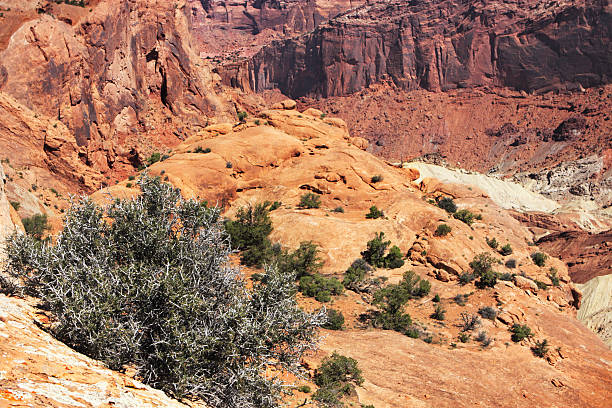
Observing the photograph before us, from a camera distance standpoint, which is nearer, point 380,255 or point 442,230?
point 380,255

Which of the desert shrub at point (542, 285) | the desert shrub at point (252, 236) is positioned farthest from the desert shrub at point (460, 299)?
the desert shrub at point (252, 236)

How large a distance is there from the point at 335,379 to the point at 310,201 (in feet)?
54.4

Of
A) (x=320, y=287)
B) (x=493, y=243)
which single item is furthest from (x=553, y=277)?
(x=320, y=287)

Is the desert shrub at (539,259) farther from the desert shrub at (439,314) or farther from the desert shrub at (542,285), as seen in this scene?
the desert shrub at (439,314)

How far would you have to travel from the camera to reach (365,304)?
64.2ft

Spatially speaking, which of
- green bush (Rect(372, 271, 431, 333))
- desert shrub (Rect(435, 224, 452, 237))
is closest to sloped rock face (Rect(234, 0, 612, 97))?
desert shrub (Rect(435, 224, 452, 237))

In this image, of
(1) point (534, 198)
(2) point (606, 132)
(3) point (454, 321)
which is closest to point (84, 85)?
(3) point (454, 321)

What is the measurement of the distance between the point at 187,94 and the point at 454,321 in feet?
157

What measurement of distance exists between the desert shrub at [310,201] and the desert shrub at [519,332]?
1403 cm

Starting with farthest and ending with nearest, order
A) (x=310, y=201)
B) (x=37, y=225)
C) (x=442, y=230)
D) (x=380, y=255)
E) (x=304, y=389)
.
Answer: (x=310, y=201) < (x=442, y=230) < (x=380, y=255) < (x=37, y=225) < (x=304, y=389)

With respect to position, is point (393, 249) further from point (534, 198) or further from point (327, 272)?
point (534, 198)

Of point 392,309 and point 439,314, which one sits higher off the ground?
point 392,309

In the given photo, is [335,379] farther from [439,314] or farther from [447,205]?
[447,205]

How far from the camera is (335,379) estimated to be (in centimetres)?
1209
